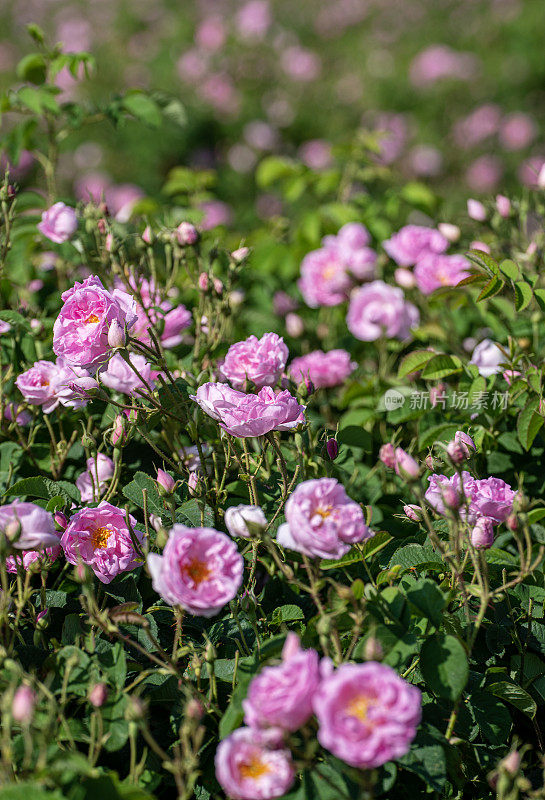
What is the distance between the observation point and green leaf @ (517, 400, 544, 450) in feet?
4.63

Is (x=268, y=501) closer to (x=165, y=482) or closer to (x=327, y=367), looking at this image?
(x=165, y=482)

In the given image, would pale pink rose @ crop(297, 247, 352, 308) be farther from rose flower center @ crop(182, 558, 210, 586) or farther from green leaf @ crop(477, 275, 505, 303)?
rose flower center @ crop(182, 558, 210, 586)

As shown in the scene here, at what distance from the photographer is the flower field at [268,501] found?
89cm

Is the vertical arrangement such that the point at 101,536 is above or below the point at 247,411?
below

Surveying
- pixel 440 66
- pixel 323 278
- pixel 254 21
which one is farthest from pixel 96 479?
pixel 254 21

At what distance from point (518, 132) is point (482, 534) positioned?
5.67 metres

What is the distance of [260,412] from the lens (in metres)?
1.08

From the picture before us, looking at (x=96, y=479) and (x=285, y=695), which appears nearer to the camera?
(x=285, y=695)

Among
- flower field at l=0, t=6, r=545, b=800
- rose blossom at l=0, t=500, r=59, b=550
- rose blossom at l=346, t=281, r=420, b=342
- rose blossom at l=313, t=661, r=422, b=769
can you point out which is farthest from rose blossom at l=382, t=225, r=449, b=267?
rose blossom at l=313, t=661, r=422, b=769

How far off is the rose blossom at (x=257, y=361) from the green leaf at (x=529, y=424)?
18.8 inches

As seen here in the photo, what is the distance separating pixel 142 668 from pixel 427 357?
2.81ft

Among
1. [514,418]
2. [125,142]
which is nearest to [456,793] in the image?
[514,418]

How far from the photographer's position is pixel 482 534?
111cm

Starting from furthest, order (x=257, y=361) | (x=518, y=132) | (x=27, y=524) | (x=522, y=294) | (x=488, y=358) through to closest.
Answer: (x=518, y=132) → (x=488, y=358) → (x=522, y=294) → (x=257, y=361) → (x=27, y=524)
